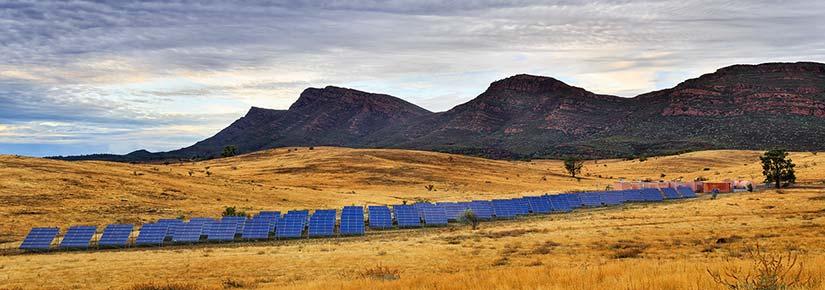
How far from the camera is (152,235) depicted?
37.4 metres

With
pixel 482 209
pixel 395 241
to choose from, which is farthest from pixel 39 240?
pixel 482 209

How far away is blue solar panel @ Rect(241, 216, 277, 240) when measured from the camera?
38.9 meters

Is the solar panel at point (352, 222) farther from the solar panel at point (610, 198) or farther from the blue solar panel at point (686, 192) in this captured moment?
the blue solar panel at point (686, 192)

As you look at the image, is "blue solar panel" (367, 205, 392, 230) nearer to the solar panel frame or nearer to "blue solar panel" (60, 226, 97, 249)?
"blue solar panel" (60, 226, 97, 249)

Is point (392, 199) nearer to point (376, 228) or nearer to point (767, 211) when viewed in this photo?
point (376, 228)

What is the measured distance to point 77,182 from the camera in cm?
5672

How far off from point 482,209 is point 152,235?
2514cm

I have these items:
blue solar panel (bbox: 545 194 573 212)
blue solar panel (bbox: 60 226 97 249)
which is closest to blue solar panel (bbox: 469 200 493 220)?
blue solar panel (bbox: 545 194 573 212)

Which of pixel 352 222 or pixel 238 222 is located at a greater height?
pixel 238 222

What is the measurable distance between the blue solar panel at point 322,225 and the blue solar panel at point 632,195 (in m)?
32.6

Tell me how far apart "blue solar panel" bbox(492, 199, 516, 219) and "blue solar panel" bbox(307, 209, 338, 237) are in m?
14.5

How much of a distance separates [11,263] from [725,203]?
168 feet

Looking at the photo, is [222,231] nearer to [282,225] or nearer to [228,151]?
[282,225]

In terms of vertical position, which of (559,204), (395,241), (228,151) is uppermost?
(228,151)
